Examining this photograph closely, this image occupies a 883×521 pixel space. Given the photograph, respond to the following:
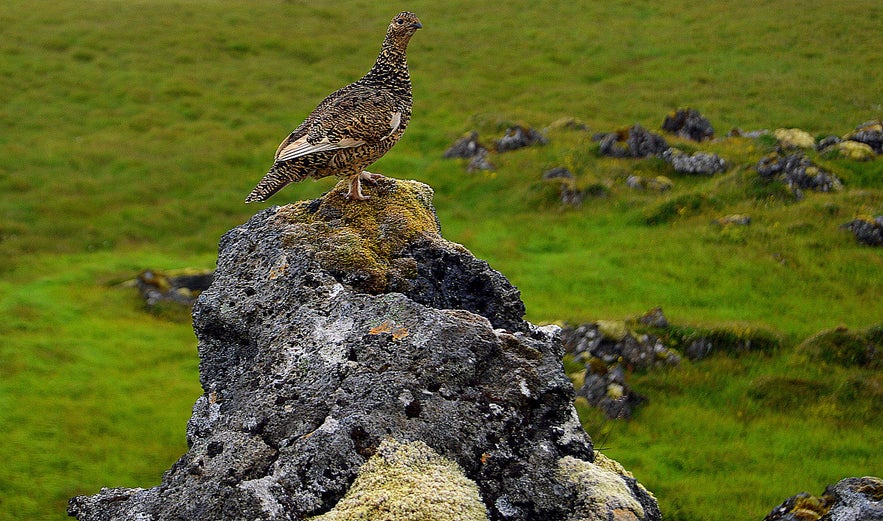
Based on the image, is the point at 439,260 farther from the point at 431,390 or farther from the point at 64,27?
the point at 64,27

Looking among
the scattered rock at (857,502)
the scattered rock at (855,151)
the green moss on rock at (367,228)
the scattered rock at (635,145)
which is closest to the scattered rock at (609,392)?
the scattered rock at (857,502)

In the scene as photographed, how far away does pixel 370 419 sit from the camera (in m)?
6.36

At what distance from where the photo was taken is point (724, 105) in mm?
40906

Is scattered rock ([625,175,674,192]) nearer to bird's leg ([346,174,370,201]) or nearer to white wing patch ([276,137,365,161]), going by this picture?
bird's leg ([346,174,370,201])

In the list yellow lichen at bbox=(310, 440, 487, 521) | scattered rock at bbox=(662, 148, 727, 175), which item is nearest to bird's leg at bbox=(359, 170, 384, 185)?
yellow lichen at bbox=(310, 440, 487, 521)

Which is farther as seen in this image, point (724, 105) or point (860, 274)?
point (724, 105)

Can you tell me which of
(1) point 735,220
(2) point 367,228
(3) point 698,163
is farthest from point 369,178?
(3) point 698,163

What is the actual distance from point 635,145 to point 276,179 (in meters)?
23.3

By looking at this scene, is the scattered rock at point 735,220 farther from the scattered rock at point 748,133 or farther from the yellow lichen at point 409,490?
the yellow lichen at point 409,490

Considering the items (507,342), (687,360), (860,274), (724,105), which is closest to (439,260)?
(507,342)

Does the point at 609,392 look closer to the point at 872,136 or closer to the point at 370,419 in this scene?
the point at 370,419

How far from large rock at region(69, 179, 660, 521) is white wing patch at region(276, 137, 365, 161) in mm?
964

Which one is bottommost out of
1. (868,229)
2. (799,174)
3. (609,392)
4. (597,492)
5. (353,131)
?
(609,392)

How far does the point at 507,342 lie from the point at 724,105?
1455 inches
